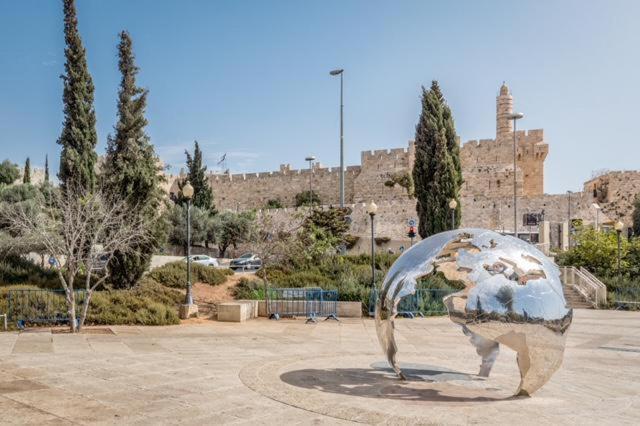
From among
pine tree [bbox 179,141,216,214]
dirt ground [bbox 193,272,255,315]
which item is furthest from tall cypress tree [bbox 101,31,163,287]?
pine tree [bbox 179,141,216,214]

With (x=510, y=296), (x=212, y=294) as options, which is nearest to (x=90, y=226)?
(x=212, y=294)

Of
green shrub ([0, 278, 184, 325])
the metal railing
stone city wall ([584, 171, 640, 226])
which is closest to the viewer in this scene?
green shrub ([0, 278, 184, 325])

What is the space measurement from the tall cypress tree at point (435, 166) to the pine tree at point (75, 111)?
1625 cm

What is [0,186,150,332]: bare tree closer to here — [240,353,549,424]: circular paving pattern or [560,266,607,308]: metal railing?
[240,353,549,424]: circular paving pattern

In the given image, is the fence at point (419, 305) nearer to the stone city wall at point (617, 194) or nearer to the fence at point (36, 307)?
the fence at point (36, 307)

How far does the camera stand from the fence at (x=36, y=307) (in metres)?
13.6

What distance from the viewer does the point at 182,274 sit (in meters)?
21.2

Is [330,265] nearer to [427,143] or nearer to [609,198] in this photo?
[427,143]

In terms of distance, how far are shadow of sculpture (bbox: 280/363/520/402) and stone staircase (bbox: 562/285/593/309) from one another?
48.9 feet

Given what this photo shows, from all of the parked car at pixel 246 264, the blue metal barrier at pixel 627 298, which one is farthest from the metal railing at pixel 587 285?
the parked car at pixel 246 264

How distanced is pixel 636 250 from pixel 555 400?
22556 millimetres

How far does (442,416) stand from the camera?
6.20m

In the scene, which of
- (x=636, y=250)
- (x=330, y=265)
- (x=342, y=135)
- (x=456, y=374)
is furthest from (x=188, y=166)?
(x=456, y=374)

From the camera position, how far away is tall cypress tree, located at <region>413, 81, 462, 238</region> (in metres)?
29.1
